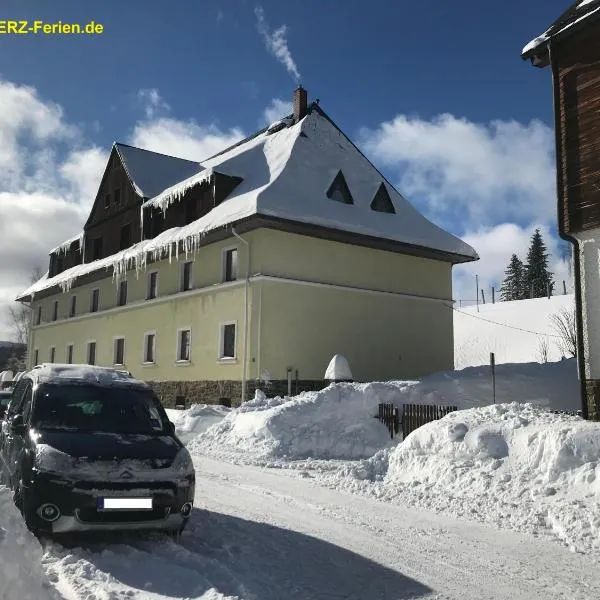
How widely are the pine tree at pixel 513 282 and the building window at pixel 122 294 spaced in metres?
69.2

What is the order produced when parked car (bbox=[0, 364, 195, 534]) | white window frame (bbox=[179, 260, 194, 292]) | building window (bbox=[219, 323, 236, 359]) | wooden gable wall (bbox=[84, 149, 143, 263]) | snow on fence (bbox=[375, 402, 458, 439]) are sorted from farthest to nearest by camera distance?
wooden gable wall (bbox=[84, 149, 143, 263]), white window frame (bbox=[179, 260, 194, 292]), building window (bbox=[219, 323, 236, 359]), snow on fence (bbox=[375, 402, 458, 439]), parked car (bbox=[0, 364, 195, 534])

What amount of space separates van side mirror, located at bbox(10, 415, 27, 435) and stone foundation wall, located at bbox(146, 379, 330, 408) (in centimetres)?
1455

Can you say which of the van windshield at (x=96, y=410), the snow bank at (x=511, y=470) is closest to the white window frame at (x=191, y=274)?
the snow bank at (x=511, y=470)

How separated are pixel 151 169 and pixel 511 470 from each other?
1035 inches

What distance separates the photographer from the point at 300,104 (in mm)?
27578

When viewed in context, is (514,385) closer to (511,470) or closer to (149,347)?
(511,470)

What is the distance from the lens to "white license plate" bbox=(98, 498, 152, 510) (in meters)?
5.53

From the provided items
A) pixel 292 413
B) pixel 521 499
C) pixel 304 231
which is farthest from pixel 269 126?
pixel 521 499

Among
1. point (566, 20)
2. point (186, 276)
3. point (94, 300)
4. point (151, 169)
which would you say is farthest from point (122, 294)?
point (566, 20)

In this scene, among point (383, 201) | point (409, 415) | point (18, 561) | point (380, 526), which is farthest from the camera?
point (383, 201)

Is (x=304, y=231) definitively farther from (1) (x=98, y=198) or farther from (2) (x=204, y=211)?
(1) (x=98, y=198)

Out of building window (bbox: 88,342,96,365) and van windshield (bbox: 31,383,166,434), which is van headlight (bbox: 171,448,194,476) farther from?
building window (bbox: 88,342,96,365)

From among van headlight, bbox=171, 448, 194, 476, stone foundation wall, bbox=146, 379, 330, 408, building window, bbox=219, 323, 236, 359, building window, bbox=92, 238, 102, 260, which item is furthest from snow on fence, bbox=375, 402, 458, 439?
building window, bbox=92, 238, 102, 260

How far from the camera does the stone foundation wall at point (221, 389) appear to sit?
2105 centimetres
